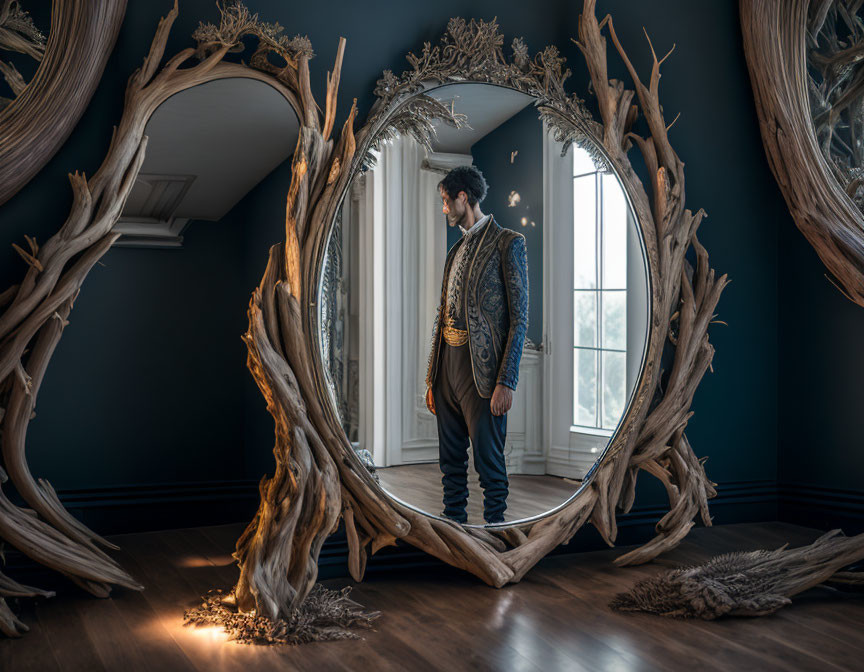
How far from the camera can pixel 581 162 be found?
2861 millimetres

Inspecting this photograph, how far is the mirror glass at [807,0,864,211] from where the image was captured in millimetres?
3125

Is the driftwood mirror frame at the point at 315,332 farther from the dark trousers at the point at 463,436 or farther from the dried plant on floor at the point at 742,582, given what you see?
the dried plant on floor at the point at 742,582

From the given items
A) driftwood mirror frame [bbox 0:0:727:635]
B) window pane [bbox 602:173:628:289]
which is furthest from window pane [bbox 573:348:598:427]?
window pane [bbox 602:173:628:289]

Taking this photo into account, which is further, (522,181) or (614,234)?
(614,234)

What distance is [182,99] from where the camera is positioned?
2.44 meters

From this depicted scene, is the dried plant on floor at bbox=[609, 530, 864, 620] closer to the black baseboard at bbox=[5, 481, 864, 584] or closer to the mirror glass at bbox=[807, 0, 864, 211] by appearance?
the black baseboard at bbox=[5, 481, 864, 584]

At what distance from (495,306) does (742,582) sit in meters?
1.09

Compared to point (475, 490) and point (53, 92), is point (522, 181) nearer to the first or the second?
point (475, 490)

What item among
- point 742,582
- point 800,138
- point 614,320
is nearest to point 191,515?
point 614,320

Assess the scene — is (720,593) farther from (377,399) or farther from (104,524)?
(104,524)

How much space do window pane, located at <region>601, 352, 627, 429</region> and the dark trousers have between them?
1.30ft

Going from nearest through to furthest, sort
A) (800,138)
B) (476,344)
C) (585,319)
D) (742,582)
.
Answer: (742,582)
(476,344)
(585,319)
(800,138)

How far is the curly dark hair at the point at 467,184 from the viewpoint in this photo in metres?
2.64

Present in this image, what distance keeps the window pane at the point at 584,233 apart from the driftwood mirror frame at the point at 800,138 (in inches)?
33.2
